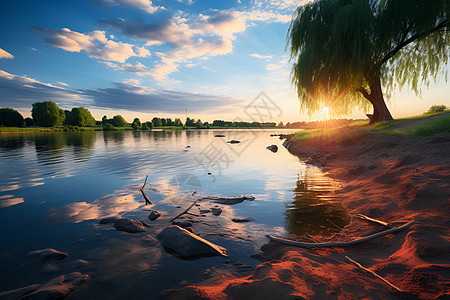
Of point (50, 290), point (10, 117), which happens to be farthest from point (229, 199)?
point (10, 117)

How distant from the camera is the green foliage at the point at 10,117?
309ft

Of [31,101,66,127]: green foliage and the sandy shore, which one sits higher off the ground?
[31,101,66,127]: green foliage

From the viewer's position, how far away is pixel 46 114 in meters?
97.4

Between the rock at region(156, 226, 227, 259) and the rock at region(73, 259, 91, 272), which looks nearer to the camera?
the rock at region(73, 259, 91, 272)

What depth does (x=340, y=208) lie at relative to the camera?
7.23 m

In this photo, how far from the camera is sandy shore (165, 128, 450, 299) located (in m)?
3.06

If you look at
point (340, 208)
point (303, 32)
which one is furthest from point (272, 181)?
point (303, 32)

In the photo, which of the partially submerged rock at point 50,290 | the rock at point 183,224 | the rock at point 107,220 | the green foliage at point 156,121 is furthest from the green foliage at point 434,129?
the green foliage at point 156,121

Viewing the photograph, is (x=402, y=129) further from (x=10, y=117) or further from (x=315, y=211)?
(x=10, y=117)

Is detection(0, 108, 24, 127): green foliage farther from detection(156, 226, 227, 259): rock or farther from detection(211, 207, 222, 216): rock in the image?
detection(156, 226, 227, 259): rock

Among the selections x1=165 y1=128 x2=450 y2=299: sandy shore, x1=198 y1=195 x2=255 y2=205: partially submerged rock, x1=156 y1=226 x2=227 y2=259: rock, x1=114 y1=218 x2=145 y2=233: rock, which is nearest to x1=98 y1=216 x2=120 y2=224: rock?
x1=114 y1=218 x2=145 y2=233: rock

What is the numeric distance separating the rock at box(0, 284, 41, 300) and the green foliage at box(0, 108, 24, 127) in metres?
138

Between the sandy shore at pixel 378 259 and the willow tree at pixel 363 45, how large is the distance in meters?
13.6

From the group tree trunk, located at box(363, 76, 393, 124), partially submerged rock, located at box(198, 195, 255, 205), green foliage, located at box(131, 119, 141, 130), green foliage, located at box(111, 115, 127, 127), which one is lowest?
partially submerged rock, located at box(198, 195, 255, 205)
